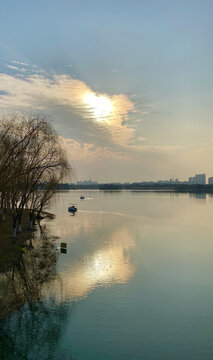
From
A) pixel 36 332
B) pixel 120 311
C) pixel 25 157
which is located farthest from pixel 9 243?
pixel 120 311

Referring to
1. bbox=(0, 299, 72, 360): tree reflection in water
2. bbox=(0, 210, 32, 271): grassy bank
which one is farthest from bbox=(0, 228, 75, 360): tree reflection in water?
bbox=(0, 210, 32, 271): grassy bank

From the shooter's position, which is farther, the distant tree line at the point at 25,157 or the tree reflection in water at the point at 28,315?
the distant tree line at the point at 25,157

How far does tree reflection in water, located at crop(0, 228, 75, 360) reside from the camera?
43.2ft

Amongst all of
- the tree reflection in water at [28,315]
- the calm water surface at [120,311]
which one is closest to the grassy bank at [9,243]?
the tree reflection in water at [28,315]

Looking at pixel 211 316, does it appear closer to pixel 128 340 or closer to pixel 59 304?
pixel 128 340

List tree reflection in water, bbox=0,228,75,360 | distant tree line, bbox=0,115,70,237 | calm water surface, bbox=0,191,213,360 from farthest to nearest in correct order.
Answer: distant tree line, bbox=0,115,70,237 → calm water surface, bbox=0,191,213,360 → tree reflection in water, bbox=0,228,75,360

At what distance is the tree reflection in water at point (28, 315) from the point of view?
518 inches

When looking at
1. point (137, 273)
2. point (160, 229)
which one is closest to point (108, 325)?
point (137, 273)

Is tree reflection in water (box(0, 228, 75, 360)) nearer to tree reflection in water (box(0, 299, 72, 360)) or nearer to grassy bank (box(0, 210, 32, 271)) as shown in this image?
tree reflection in water (box(0, 299, 72, 360))

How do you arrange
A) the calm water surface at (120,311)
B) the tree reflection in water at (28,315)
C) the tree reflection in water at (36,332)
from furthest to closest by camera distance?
the calm water surface at (120,311) < the tree reflection in water at (28,315) < the tree reflection in water at (36,332)

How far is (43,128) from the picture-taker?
29.8 m

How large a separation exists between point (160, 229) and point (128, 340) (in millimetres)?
37542

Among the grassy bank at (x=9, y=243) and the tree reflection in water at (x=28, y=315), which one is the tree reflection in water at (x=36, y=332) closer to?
the tree reflection in water at (x=28, y=315)

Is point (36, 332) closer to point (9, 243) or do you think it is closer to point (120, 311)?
point (120, 311)
